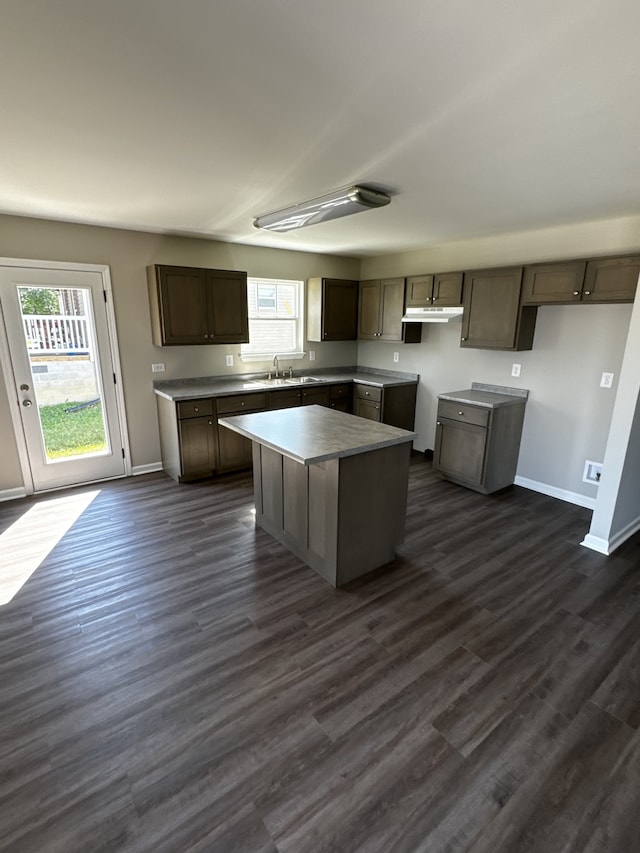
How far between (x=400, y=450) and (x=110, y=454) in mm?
3188

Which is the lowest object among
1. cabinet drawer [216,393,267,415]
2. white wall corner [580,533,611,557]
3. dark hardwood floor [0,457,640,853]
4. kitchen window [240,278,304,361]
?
dark hardwood floor [0,457,640,853]

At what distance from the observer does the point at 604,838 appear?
1385 millimetres

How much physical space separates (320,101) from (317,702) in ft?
8.42

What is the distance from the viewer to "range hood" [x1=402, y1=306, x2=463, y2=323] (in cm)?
433

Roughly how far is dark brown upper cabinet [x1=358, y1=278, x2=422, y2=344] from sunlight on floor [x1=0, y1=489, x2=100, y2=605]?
374cm

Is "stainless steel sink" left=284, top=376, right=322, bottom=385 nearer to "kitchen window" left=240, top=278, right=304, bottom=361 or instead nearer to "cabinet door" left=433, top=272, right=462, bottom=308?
"kitchen window" left=240, top=278, right=304, bottom=361

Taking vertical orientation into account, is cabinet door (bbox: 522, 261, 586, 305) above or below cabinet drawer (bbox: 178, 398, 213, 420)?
above

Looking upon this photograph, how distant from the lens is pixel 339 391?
17.3 ft

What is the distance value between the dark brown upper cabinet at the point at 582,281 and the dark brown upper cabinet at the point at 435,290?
756 mm

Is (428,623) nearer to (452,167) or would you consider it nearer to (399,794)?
(399,794)

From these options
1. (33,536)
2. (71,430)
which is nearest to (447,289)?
(71,430)

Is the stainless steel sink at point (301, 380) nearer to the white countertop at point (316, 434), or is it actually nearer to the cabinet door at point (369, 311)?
the cabinet door at point (369, 311)

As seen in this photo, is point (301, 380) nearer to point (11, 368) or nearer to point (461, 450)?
point (461, 450)

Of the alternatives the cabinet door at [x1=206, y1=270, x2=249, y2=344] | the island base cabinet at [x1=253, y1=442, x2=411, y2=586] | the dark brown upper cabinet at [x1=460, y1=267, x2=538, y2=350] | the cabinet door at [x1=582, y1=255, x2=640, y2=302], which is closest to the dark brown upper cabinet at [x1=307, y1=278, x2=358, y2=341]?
the cabinet door at [x1=206, y1=270, x2=249, y2=344]
